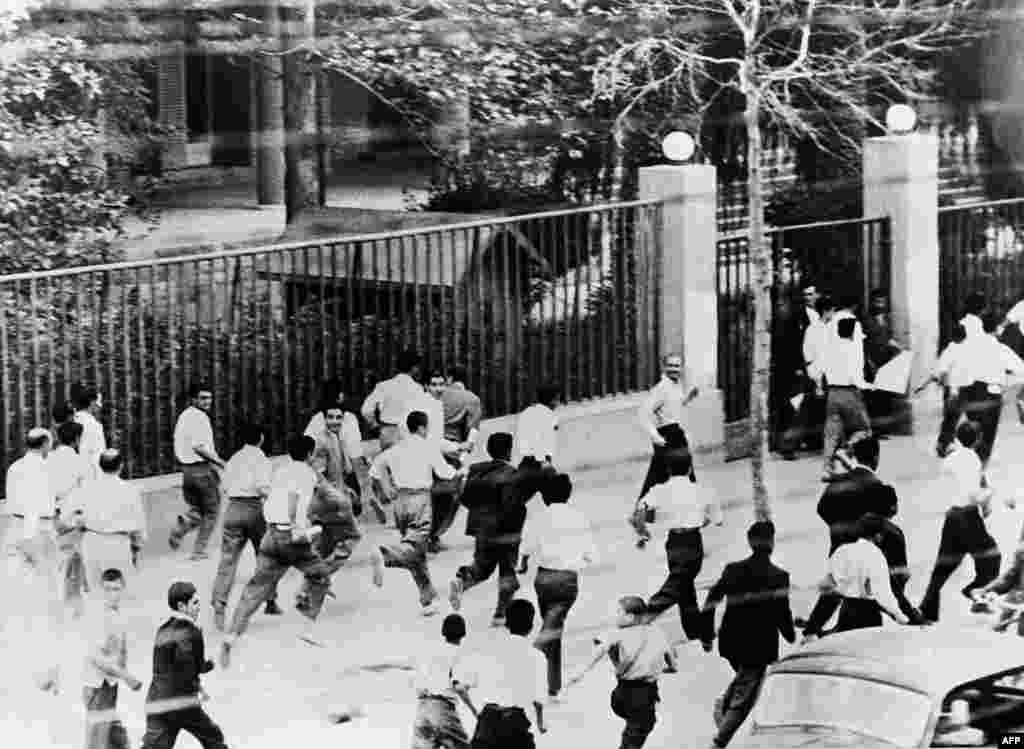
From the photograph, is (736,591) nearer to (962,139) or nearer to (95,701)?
(95,701)

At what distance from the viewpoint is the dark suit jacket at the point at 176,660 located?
30.9ft

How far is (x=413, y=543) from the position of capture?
12.4m

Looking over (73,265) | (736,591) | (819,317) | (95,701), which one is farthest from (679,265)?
(95,701)

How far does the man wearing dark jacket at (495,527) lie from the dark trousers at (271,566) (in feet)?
2.87

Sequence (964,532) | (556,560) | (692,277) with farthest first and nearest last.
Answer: (692,277)
(964,532)
(556,560)

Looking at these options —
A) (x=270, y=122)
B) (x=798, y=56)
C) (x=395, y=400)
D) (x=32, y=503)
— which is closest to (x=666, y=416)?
(x=395, y=400)

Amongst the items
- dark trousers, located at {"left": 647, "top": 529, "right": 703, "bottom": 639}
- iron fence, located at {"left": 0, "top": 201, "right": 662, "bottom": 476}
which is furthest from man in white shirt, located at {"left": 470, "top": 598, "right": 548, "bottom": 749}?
iron fence, located at {"left": 0, "top": 201, "right": 662, "bottom": 476}

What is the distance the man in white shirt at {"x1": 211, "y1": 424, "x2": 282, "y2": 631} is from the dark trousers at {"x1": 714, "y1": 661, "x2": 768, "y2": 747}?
10.5 ft

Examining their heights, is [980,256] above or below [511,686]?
above

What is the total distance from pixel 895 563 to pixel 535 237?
18.7 ft

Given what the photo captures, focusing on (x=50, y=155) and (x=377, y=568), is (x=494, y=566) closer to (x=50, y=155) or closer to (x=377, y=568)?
(x=377, y=568)

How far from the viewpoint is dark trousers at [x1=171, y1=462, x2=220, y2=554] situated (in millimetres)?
13539

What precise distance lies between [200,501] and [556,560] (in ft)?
11.3

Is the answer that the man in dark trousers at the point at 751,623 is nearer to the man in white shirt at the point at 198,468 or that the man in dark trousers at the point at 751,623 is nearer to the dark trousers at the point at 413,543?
the dark trousers at the point at 413,543
